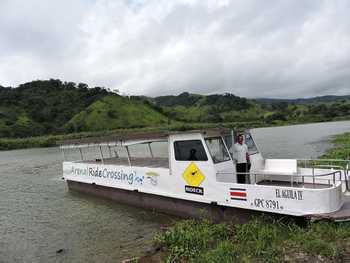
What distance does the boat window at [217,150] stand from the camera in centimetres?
1050

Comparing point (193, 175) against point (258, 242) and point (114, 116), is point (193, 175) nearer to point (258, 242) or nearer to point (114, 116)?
point (258, 242)

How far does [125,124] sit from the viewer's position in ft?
326

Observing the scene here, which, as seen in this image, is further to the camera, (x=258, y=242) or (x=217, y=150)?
(x=217, y=150)

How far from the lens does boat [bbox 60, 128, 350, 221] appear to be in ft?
27.4

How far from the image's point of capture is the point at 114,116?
104 metres

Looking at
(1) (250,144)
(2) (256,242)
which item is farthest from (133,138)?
(2) (256,242)

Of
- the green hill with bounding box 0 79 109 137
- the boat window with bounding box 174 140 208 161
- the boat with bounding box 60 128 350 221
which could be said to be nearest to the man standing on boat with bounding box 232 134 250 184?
the boat with bounding box 60 128 350 221

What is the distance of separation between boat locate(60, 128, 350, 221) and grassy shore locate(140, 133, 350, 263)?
53cm

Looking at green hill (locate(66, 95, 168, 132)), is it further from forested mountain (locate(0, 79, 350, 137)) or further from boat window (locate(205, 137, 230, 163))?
boat window (locate(205, 137, 230, 163))

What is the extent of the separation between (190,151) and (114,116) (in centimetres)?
9545

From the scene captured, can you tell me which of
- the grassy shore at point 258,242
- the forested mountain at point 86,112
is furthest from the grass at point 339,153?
the forested mountain at point 86,112

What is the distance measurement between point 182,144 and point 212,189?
6.52 ft

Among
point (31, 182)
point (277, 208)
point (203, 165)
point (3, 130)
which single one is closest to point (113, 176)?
point (203, 165)

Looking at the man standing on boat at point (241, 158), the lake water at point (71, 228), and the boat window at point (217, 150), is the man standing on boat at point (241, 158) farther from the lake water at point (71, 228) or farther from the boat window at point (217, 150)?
the lake water at point (71, 228)
